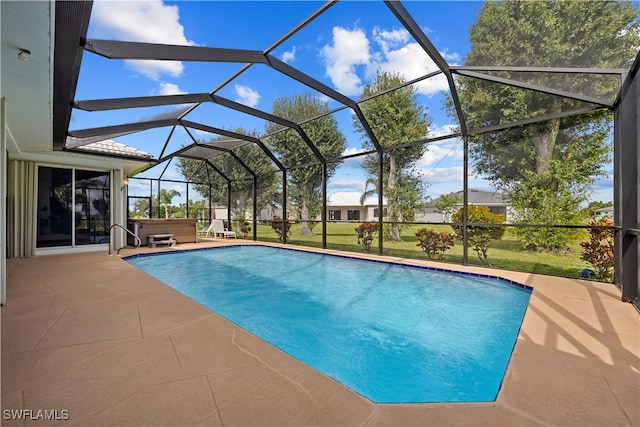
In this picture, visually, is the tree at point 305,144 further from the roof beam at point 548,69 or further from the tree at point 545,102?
the tree at point 545,102

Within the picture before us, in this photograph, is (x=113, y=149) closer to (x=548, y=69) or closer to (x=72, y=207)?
(x=72, y=207)

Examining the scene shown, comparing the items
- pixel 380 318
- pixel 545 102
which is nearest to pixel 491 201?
pixel 545 102

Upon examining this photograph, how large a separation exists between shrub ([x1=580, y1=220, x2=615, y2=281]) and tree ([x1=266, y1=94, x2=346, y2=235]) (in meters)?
6.39

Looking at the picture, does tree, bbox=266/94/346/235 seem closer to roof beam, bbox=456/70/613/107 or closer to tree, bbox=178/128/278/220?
tree, bbox=178/128/278/220

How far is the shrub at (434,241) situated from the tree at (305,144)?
3.76 meters

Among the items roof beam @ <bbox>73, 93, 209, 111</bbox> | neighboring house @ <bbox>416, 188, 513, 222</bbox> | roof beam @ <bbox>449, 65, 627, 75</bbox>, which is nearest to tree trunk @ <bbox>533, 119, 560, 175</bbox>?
neighboring house @ <bbox>416, 188, 513, 222</bbox>

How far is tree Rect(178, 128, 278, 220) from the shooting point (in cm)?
1161

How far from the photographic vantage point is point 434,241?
8.20 m

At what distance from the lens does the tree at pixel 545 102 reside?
13.6ft

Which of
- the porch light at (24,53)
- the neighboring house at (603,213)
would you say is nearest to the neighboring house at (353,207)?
the neighboring house at (603,213)

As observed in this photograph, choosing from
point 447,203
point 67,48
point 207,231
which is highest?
point 67,48

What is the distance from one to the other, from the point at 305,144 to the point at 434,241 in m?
5.19

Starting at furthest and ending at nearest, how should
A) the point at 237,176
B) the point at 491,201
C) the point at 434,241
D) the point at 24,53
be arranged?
1. the point at 237,176
2. the point at 434,241
3. the point at 491,201
4. the point at 24,53

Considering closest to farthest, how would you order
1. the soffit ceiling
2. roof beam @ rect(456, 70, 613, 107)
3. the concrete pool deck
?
the concrete pool deck → the soffit ceiling → roof beam @ rect(456, 70, 613, 107)
